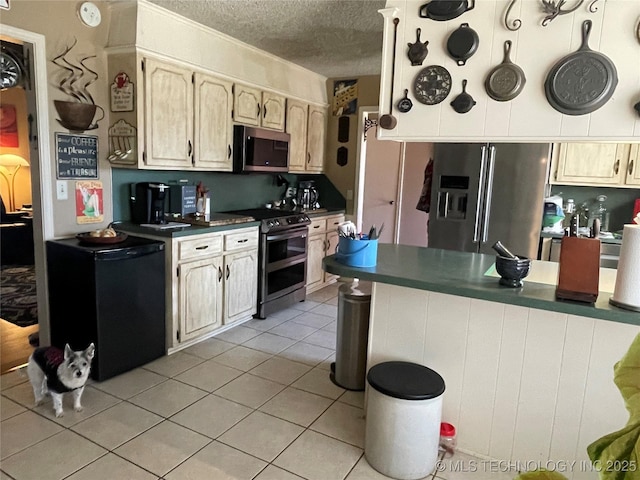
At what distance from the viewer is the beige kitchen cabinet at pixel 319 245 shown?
483 centimetres

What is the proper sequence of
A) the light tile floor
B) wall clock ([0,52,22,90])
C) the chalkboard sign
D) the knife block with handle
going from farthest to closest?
1. the chalkboard sign
2. wall clock ([0,52,22,90])
3. the light tile floor
4. the knife block with handle

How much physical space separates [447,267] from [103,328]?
7.03 feet

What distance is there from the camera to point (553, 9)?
77.9 inches

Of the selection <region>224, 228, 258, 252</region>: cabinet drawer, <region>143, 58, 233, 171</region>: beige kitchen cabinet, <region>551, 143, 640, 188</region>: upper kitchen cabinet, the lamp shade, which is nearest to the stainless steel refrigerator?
<region>551, 143, 640, 188</region>: upper kitchen cabinet

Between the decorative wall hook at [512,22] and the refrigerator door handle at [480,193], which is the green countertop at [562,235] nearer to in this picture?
the refrigerator door handle at [480,193]

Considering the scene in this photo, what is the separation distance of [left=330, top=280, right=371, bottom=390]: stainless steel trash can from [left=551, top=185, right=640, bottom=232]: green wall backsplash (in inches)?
107

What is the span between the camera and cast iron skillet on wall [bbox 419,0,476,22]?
84.2 inches

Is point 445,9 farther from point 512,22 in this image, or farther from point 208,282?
point 208,282

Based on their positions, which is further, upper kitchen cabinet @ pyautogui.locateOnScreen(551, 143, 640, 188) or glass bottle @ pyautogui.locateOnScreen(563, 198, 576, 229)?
glass bottle @ pyautogui.locateOnScreen(563, 198, 576, 229)

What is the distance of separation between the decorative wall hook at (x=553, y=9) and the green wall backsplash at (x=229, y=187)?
118 inches

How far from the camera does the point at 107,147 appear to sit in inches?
128

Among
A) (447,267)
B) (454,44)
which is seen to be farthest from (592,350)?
(454,44)

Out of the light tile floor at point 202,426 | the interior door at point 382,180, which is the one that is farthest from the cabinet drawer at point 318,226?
the light tile floor at point 202,426

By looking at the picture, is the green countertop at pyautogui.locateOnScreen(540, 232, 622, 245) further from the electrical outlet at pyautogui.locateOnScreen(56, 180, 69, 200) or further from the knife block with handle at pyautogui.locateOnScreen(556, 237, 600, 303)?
the electrical outlet at pyautogui.locateOnScreen(56, 180, 69, 200)
